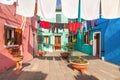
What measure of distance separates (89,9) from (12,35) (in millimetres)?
5280

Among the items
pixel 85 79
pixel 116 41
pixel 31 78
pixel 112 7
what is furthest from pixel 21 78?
pixel 116 41

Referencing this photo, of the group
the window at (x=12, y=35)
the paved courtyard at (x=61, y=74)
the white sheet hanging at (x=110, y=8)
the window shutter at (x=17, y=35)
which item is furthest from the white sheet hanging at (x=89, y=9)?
the window shutter at (x=17, y=35)

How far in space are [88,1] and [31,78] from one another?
3.82m

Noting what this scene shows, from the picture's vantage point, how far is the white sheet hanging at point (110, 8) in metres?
7.24

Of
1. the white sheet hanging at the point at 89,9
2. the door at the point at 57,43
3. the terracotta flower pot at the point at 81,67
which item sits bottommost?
the terracotta flower pot at the point at 81,67

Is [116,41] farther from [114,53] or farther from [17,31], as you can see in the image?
[17,31]

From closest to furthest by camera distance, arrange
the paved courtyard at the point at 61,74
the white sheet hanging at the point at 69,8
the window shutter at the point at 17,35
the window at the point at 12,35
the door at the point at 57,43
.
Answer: the white sheet hanging at the point at 69,8, the paved courtyard at the point at 61,74, the window at the point at 12,35, the window shutter at the point at 17,35, the door at the point at 57,43

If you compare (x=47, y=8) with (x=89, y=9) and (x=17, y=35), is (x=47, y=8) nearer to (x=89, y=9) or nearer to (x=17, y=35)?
(x=89, y=9)

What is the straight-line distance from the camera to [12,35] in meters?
10.8

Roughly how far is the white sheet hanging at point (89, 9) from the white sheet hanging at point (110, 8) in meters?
0.22

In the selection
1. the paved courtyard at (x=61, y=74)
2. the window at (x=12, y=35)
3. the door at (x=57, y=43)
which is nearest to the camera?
the paved courtyard at (x=61, y=74)

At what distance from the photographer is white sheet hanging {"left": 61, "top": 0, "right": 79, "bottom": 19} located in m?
7.09

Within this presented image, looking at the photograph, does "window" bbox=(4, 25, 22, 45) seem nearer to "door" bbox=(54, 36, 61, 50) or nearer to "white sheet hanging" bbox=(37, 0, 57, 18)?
"white sheet hanging" bbox=(37, 0, 57, 18)

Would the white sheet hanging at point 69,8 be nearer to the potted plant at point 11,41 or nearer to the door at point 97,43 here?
the potted plant at point 11,41
